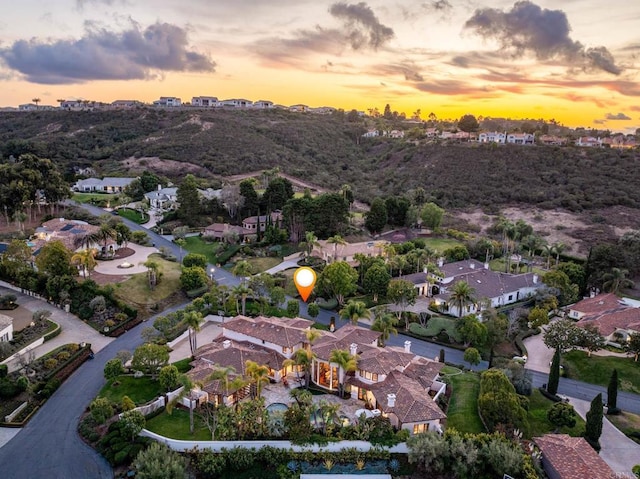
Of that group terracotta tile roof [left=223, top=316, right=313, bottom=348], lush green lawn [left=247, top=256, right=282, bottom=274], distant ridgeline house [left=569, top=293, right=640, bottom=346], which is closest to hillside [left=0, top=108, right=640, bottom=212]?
lush green lawn [left=247, top=256, right=282, bottom=274]

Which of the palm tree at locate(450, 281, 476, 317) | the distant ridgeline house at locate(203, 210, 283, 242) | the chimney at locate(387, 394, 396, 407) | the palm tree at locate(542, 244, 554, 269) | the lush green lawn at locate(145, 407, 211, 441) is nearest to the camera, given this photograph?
the lush green lawn at locate(145, 407, 211, 441)

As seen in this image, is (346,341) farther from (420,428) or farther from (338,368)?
(420,428)

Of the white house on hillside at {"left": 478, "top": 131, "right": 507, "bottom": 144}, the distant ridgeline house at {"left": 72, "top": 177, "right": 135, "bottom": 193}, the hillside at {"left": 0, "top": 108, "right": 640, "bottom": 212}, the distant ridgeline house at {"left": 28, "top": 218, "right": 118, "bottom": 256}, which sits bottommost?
the distant ridgeline house at {"left": 28, "top": 218, "right": 118, "bottom": 256}

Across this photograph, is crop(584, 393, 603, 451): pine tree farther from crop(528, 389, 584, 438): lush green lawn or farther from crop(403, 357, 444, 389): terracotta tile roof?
crop(403, 357, 444, 389): terracotta tile roof

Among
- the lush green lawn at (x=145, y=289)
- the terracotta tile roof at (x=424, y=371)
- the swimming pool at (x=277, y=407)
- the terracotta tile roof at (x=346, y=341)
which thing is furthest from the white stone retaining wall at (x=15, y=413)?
the terracotta tile roof at (x=424, y=371)

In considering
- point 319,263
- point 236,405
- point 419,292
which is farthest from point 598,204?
point 236,405

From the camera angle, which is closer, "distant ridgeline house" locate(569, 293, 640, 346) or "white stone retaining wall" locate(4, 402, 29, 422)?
"white stone retaining wall" locate(4, 402, 29, 422)

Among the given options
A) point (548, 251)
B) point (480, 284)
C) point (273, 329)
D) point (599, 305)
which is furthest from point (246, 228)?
point (599, 305)

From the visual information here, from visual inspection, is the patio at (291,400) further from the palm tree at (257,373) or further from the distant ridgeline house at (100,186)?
the distant ridgeline house at (100,186)
